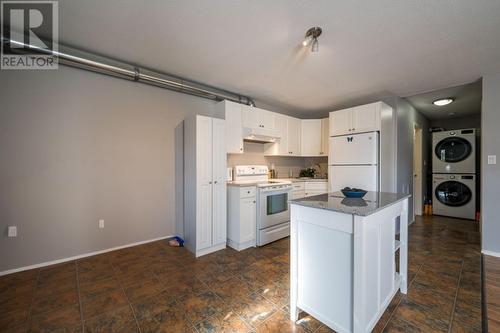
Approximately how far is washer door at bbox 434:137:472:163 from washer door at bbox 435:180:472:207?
0.53 m

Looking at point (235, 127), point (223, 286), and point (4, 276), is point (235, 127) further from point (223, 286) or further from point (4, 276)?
point (4, 276)

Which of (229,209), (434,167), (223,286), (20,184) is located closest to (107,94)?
(20,184)

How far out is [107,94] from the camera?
276 cm

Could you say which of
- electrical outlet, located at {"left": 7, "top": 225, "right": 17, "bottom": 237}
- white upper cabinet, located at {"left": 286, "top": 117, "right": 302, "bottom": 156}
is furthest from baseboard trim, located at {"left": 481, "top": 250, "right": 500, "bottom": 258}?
electrical outlet, located at {"left": 7, "top": 225, "right": 17, "bottom": 237}

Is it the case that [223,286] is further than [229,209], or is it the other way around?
[229,209]

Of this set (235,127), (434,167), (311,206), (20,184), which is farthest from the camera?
(434,167)

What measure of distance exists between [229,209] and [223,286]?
1216 mm

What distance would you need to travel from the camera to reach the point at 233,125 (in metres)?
3.39

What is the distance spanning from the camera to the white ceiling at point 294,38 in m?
1.74

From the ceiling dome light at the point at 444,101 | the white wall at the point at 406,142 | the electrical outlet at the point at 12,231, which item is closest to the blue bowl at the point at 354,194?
the white wall at the point at 406,142

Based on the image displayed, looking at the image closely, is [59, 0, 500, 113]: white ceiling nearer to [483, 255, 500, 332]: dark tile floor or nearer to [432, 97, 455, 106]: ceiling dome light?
[432, 97, 455, 106]: ceiling dome light

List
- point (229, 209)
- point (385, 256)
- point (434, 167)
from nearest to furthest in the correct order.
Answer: point (385, 256)
point (229, 209)
point (434, 167)

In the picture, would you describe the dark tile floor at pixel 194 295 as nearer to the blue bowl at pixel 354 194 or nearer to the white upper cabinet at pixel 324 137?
the blue bowl at pixel 354 194

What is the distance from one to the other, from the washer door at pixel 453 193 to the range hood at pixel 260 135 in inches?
161
